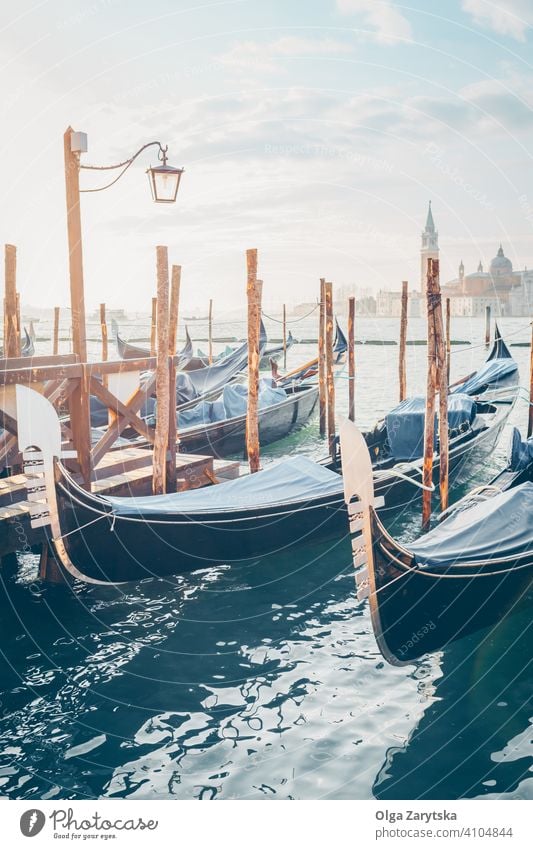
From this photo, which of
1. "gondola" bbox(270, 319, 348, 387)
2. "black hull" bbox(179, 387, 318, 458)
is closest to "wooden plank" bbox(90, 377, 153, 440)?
"black hull" bbox(179, 387, 318, 458)

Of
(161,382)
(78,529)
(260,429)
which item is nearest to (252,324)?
(161,382)

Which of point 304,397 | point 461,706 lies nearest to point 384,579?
point 461,706

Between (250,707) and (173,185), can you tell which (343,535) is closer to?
(250,707)

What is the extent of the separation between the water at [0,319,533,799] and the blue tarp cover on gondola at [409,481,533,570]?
0.53 metres

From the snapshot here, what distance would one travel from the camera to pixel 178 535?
15.4ft

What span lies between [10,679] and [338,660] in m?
1.71

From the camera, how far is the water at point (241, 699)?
297 cm

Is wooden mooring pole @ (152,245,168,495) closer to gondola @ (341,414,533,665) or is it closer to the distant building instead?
gondola @ (341,414,533,665)

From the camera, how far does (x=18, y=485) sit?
4.71 m

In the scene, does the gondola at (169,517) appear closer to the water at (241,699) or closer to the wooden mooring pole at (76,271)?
the water at (241,699)

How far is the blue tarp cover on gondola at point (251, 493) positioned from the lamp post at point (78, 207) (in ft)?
2.06

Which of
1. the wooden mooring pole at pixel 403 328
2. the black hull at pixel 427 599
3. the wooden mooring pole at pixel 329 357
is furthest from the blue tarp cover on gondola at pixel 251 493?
the wooden mooring pole at pixel 403 328

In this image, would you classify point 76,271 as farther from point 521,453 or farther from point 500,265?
point 500,265
